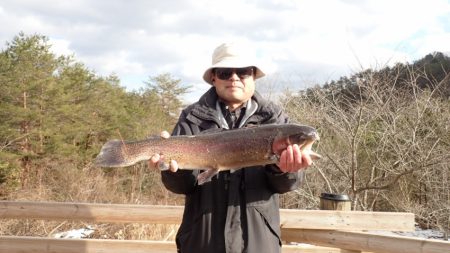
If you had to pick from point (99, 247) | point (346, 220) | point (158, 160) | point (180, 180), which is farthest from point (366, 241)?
point (99, 247)

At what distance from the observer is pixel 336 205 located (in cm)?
421

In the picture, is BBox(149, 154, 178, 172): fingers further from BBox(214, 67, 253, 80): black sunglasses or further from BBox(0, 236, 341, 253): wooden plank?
BBox(0, 236, 341, 253): wooden plank

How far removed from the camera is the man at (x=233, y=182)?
8.46 ft

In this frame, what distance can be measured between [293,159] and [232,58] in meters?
0.73

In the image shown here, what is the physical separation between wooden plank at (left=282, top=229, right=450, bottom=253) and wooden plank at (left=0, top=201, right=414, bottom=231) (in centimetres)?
10

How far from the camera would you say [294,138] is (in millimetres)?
2602

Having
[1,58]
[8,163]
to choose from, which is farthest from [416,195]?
[1,58]

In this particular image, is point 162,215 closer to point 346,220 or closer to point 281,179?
point 346,220

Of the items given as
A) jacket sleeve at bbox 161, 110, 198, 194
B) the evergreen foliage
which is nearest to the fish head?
jacket sleeve at bbox 161, 110, 198, 194

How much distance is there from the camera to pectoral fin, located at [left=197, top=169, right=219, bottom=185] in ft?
8.50

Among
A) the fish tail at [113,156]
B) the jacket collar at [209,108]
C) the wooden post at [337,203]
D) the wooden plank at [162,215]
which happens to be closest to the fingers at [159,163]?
the fish tail at [113,156]

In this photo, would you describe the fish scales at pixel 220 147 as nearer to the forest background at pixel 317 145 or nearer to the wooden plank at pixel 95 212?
the wooden plank at pixel 95 212

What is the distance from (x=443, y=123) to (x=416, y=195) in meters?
2.60

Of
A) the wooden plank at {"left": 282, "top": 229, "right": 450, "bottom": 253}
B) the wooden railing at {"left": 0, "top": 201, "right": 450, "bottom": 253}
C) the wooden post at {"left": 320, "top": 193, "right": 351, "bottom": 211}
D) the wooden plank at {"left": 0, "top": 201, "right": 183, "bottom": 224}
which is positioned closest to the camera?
the wooden plank at {"left": 282, "top": 229, "right": 450, "bottom": 253}
